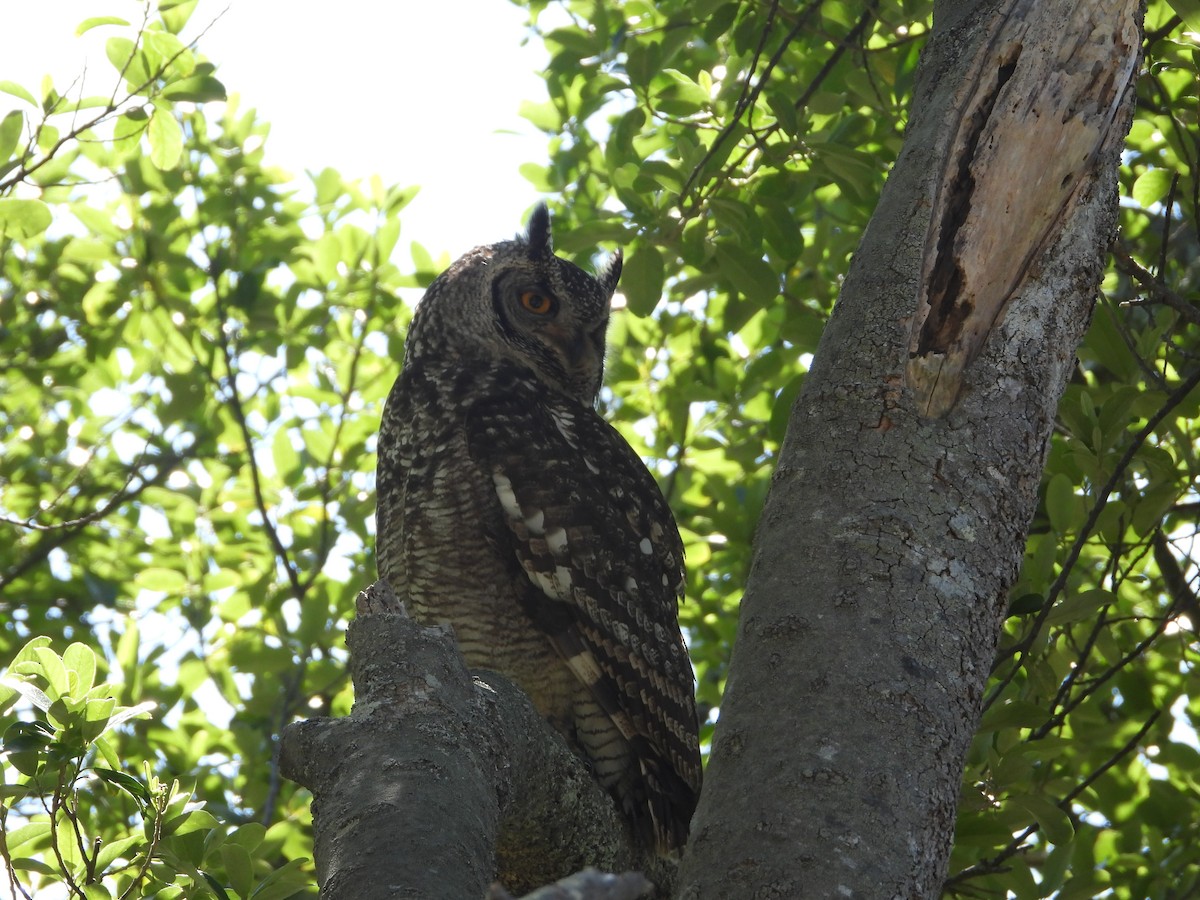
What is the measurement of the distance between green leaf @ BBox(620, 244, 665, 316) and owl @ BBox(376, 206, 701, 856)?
0.47m

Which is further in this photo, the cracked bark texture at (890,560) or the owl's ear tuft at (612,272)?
the owl's ear tuft at (612,272)

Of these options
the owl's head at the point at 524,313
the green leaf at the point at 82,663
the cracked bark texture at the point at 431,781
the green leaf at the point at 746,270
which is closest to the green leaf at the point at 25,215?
the owl's head at the point at 524,313

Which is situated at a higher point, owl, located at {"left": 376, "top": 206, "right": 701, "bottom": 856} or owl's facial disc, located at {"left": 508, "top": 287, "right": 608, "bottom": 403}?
owl's facial disc, located at {"left": 508, "top": 287, "right": 608, "bottom": 403}

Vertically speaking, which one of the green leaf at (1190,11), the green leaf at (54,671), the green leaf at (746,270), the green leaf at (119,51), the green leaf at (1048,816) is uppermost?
the green leaf at (119,51)

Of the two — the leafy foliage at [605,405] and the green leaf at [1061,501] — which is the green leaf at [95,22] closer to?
the leafy foliage at [605,405]

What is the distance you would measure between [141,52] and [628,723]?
2.41 meters

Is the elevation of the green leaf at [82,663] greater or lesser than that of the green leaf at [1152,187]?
lesser

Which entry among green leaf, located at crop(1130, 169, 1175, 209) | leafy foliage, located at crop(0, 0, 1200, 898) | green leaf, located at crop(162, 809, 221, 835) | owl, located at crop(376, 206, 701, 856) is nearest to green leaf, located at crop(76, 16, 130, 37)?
leafy foliage, located at crop(0, 0, 1200, 898)

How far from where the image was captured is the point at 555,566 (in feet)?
9.84

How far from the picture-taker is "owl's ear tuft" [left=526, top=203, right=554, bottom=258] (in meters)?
4.18

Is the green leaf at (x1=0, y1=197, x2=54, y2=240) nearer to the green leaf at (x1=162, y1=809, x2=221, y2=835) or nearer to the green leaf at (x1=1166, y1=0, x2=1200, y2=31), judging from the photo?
the green leaf at (x1=162, y1=809, x2=221, y2=835)

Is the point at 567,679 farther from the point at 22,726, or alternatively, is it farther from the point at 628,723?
the point at 22,726

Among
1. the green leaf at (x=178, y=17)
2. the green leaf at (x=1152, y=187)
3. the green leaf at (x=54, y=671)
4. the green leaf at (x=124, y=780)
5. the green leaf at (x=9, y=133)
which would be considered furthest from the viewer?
the green leaf at (x=178, y=17)

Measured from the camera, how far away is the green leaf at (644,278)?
3.06 metres
